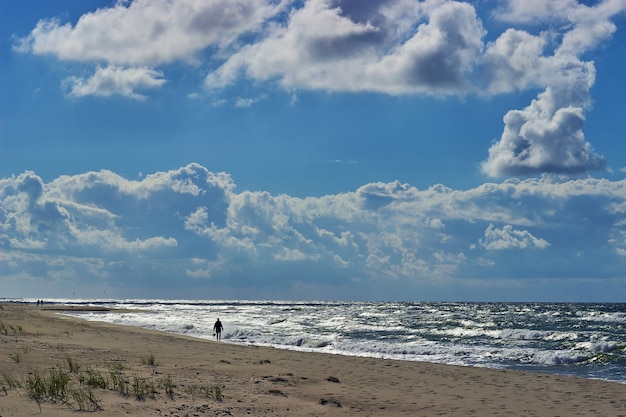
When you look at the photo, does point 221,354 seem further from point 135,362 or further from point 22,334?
point 22,334

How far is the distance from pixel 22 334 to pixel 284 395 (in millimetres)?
17261

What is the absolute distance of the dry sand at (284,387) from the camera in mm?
12867

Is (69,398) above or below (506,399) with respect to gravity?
above

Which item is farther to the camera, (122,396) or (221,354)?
(221,354)

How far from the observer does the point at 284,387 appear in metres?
17.6

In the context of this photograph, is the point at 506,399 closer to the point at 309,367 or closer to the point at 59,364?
the point at 309,367

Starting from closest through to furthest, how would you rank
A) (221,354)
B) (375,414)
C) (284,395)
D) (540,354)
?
(375,414)
(284,395)
(221,354)
(540,354)

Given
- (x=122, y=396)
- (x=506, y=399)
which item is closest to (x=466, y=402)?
(x=506, y=399)

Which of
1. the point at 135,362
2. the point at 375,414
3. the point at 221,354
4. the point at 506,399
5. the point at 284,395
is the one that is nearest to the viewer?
the point at 375,414

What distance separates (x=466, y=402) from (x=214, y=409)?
7836 millimetres

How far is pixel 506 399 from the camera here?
17.5 m

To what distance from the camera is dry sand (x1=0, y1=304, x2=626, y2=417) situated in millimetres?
12867

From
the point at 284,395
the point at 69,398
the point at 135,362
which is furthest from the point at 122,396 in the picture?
the point at 135,362

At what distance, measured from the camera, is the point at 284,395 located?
52.8 ft
